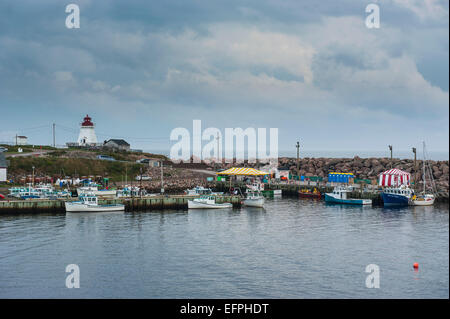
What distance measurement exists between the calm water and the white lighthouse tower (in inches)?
3474

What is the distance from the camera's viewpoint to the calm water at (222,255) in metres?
34.5

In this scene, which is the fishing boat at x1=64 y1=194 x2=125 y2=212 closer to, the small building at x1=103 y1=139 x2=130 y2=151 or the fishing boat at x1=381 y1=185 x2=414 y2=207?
the fishing boat at x1=381 y1=185 x2=414 y2=207

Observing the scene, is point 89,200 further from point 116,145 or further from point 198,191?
point 116,145

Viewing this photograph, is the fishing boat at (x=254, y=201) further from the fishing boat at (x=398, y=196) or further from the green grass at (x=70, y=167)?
the green grass at (x=70, y=167)

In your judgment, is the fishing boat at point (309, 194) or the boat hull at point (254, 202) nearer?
the boat hull at point (254, 202)

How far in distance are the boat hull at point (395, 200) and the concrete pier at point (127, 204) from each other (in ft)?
89.1

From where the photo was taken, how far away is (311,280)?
36.6 m

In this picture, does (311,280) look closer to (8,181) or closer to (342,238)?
(342,238)

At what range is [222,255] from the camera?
44.2 metres

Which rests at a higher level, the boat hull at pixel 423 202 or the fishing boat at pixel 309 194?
the fishing boat at pixel 309 194

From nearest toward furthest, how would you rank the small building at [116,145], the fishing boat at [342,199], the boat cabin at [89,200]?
the boat cabin at [89,200]
the fishing boat at [342,199]
the small building at [116,145]

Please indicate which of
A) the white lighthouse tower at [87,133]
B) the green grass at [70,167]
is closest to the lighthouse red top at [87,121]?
the white lighthouse tower at [87,133]

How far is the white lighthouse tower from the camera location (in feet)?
502

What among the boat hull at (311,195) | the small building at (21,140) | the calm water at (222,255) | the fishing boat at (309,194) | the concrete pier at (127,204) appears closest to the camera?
the calm water at (222,255)
